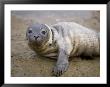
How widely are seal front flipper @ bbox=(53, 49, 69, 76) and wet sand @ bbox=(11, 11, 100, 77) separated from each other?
0.07 feet

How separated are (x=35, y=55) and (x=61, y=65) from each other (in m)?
0.14

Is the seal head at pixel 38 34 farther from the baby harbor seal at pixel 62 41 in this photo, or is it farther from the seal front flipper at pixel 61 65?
the seal front flipper at pixel 61 65

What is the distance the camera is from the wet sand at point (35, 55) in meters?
1.92

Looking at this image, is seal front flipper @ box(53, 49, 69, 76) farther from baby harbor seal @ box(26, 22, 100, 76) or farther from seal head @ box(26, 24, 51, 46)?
seal head @ box(26, 24, 51, 46)

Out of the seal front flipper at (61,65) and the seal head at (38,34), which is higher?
the seal head at (38,34)

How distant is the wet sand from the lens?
192 centimetres

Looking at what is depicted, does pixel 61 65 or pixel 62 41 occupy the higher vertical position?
pixel 62 41

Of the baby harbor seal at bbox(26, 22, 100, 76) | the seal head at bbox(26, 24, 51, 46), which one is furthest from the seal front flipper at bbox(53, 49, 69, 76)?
the seal head at bbox(26, 24, 51, 46)

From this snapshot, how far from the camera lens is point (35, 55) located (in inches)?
75.8

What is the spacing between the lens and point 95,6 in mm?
1929

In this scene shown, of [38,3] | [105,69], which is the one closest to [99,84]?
[105,69]

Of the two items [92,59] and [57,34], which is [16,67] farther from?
[92,59]

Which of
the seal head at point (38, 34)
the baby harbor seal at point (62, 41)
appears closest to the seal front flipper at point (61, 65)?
the baby harbor seal at point (62, 41)

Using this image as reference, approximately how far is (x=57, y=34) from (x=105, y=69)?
0.30 metres
